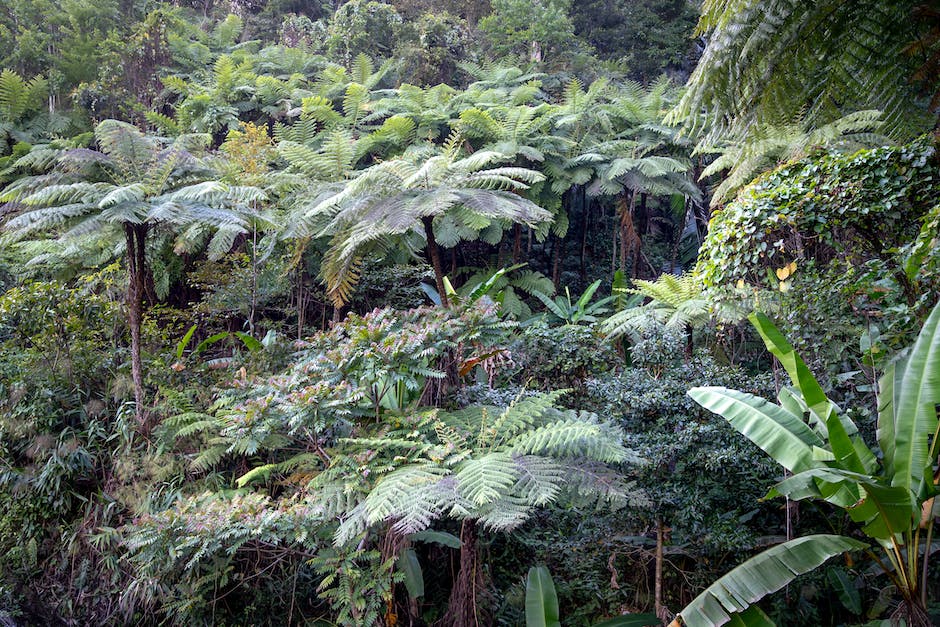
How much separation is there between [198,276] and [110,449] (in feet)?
7.48

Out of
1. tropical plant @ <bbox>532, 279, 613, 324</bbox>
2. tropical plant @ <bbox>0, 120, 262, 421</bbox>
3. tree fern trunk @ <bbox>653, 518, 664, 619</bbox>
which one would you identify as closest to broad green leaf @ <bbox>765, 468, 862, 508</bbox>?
tree fern trunk @ <bbox>653, 518, 664, 619</bbox>

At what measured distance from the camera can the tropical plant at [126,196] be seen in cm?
443

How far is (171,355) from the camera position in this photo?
586 cm

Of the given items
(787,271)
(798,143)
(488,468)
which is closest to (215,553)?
(488,468)

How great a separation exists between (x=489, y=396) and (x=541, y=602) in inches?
55.4

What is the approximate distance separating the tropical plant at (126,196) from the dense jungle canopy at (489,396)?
0.12 ft

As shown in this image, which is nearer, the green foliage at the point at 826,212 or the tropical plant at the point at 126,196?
the green foliage at the point at 826,212

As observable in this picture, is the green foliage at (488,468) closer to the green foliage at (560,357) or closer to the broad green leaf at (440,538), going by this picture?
the broad green leaf at (440,538)

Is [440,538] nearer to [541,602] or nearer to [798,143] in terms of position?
[541,602]

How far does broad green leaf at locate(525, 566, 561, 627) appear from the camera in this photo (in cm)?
354

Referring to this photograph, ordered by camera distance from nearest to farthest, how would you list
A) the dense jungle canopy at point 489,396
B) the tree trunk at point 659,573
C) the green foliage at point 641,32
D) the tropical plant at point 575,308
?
the dense jungle canopy at point 489,396, the tree trunk at point 659,573, the tropical plant at point 575,308, the green foliage at point 641,32

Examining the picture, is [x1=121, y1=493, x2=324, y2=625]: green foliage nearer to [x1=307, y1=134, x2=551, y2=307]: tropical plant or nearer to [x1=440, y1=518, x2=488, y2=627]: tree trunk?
[x1=440, y1=518, x2=488, y2=627]: tree trunk

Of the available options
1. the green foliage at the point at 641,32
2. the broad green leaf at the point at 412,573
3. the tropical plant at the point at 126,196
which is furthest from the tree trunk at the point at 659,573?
the green foliage at the point at 641,32

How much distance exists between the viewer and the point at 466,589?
3.88 meters
